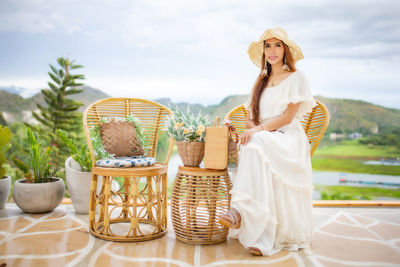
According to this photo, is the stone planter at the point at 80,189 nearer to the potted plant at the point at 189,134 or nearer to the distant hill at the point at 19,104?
the potted plant at the point at 189,134

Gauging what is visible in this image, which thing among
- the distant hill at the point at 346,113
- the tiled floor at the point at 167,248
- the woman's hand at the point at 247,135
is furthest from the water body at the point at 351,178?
the woman's hand at the point at 247,135

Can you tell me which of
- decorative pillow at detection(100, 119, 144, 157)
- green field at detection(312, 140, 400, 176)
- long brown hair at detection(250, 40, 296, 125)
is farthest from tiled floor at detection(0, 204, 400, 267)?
green field at detection(312, 140, 400, 176)

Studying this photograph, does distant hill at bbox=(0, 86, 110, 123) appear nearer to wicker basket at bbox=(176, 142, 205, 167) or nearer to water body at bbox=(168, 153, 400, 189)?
water body at bbox=(168, 153, 400, 189)

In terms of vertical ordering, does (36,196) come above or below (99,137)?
below

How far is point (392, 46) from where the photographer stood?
4.85 meters

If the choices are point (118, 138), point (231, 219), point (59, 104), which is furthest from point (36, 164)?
point (59, 104)

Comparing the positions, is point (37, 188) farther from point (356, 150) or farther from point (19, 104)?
point (356, 150)

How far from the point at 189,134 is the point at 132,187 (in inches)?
21.5

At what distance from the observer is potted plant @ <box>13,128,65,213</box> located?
3.02 m

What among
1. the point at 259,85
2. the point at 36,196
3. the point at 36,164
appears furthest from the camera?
the point at 36,164

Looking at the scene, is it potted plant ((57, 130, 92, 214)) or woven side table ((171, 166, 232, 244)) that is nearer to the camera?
woven side table ((171, 166, 232, 244))

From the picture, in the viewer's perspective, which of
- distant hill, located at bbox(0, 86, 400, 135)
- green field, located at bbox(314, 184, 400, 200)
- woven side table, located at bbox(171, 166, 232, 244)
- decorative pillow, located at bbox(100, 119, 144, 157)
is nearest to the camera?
woven side table, located at bbox(171, 166, 232, 244)

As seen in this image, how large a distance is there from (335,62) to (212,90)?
1.91 metres

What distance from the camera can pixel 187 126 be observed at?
244cm
